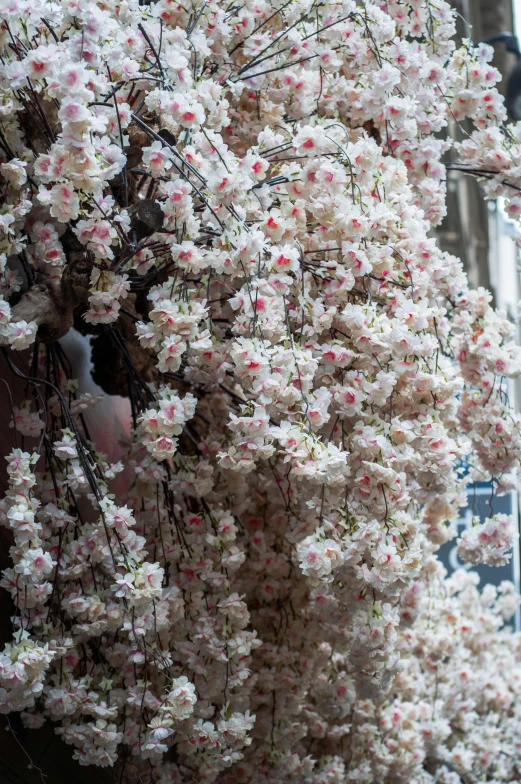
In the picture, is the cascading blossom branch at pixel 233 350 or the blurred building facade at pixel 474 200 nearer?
the cascading blossom branch at pixel 233 350

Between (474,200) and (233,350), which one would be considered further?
(474,200)

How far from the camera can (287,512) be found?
139 inches

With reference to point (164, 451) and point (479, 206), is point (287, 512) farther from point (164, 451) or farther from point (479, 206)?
point (479, 206)

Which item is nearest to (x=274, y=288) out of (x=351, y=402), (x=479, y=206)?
(x=351, y=402)

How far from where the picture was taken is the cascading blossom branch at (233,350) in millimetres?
2445

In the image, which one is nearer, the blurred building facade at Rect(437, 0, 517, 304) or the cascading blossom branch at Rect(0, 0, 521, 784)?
the cascading blossom branch at Rect(0, 0, 521, 784)

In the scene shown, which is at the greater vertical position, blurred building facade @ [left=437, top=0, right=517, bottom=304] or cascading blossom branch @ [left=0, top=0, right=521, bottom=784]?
blurred building facade @ [left=437, top=0, right=517, bottom=304]

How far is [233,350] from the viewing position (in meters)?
2.41

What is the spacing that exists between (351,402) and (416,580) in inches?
60.8

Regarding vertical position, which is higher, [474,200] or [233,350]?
[474,200]

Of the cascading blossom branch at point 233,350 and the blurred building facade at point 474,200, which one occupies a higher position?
the blurred building facade at point 474,200

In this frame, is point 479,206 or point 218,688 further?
point 479,206

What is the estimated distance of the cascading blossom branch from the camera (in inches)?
96.3

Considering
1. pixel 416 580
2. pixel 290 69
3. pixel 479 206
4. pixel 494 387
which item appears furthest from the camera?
pixel 479 206
